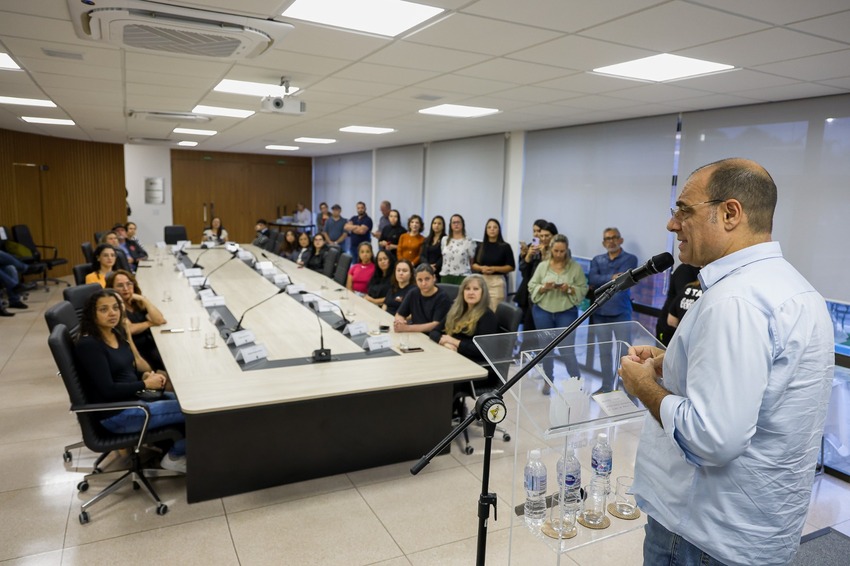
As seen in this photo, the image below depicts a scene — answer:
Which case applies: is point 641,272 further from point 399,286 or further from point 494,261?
→ point 494,261

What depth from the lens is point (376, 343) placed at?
4.07m

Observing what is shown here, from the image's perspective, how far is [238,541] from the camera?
2.96 m

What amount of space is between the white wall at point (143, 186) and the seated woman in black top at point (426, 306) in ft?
36.7

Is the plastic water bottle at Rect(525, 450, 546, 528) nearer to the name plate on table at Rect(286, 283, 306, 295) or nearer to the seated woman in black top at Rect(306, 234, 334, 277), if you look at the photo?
the name plate on table at Rect(286, 283, 306, 295)

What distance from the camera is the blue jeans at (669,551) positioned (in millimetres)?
1413

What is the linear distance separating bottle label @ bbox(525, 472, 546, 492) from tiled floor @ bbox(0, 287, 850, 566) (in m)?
0.40

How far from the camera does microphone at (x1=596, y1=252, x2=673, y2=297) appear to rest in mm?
1585

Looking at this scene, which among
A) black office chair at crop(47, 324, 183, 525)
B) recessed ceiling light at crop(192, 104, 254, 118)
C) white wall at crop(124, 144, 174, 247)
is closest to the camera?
black office chair at crop(47, 324, 183, 525)

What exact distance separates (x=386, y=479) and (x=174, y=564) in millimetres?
1336

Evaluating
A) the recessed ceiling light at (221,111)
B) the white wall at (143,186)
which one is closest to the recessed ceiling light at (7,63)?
the recessed ceiling light at (221,111)

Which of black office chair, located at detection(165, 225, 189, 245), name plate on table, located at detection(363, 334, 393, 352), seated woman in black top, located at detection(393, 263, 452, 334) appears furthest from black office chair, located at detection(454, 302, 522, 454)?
black office chair, located at detection(165, 225, 189, 245)

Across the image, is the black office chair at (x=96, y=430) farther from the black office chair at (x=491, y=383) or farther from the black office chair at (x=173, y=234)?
the black office chair at (x=173, y=234)

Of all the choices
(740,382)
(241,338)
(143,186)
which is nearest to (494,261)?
(241,338)

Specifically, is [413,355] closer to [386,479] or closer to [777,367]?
[386,479]
